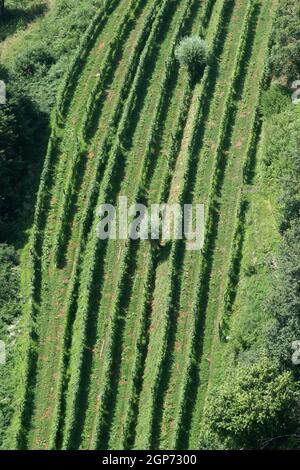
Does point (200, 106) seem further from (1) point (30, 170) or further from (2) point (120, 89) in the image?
(1) point (30, 170)

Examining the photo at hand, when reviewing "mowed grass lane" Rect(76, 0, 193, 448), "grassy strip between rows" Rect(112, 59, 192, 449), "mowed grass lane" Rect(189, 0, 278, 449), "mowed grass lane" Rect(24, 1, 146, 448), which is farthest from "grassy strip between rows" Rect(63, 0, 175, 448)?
"mowed grass lane" Rect(189, 0, 278, 449)

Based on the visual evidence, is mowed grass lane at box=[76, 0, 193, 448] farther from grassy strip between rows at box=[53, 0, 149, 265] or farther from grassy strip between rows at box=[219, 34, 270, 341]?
grassy strip between rows at box=[219, 34, 270, 341]

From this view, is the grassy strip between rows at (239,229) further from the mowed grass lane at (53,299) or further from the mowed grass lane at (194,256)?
the mowed grass lane at (53,299)

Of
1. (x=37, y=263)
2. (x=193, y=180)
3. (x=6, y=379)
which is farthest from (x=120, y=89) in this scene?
(x=6, y=379)

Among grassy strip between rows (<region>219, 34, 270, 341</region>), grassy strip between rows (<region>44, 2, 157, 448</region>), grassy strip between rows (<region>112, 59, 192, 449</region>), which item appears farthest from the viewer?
grassy strip between rows (<region>219, 34, 270, 341</region>)

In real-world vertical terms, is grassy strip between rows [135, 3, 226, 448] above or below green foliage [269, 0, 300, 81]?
below

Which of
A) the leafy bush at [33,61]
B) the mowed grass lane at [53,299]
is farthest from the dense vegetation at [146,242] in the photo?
the leafy bush at [33,61]

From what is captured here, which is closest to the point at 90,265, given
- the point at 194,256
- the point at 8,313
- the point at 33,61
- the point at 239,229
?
the point at 8,313
